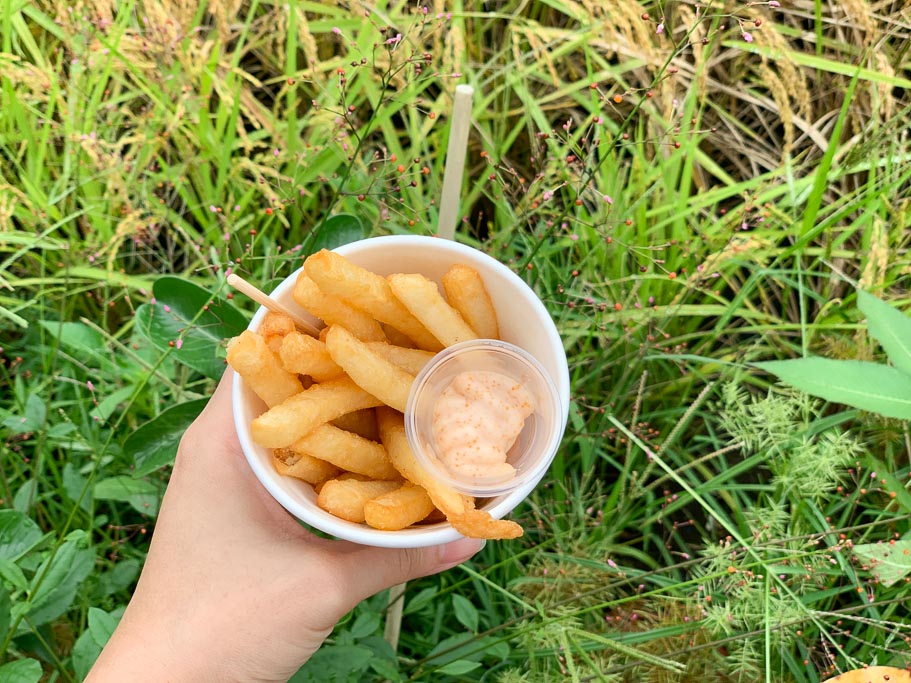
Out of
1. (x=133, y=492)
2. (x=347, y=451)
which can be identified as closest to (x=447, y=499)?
(x=347, y=451)

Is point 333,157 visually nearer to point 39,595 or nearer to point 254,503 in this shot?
point 254,503

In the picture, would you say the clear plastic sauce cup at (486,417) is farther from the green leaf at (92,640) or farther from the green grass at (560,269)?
the green leaf at (92,640)

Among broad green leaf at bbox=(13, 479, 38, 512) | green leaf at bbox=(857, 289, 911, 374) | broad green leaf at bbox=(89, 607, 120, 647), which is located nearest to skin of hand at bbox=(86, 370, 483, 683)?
broad green leaf at bbox=(89, 607, 120, 647)

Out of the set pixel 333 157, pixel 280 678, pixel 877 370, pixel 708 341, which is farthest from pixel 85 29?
pixel 877 370

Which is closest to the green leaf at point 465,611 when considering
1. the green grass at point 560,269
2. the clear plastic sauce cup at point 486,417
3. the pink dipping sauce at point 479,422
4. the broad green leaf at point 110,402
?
the green grass at point 560,269

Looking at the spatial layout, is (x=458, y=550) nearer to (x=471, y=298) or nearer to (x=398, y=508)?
(x=398, y=508)

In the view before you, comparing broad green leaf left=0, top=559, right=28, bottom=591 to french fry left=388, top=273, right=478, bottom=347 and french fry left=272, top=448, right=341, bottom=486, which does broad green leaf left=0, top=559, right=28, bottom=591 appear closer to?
french fry left=272, top=448, right=341, bottom=486
